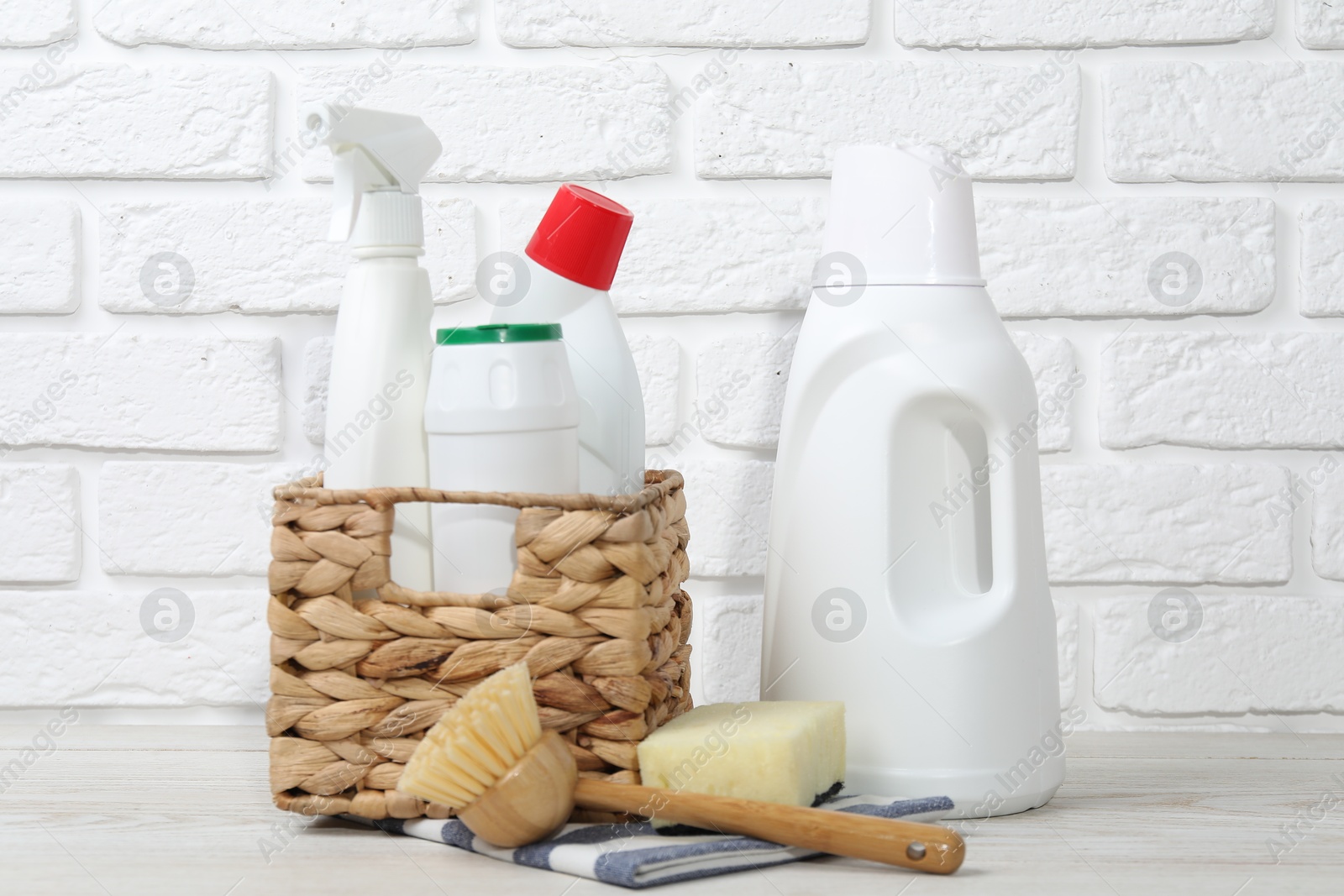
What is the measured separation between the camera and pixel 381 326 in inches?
20.9

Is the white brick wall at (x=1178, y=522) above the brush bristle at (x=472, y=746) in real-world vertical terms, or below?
above

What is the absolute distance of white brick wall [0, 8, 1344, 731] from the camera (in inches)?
29.3

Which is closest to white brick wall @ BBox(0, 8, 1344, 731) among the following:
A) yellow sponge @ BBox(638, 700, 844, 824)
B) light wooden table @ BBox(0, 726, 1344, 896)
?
light wooden table @ BBox(0, 726, 1344, 896)

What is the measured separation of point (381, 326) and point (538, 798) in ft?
0.74

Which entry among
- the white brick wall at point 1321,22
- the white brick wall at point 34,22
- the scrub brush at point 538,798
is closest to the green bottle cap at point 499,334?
the scrub brush at point 538,798

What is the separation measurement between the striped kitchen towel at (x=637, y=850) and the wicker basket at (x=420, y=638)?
0.07ft

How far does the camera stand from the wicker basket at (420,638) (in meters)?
0.49

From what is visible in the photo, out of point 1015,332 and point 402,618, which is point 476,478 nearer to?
point 402,618

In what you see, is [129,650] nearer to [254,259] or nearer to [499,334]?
[254,259]

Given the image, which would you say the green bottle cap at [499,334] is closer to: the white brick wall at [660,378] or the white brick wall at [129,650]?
the white brick wall at [660,378]

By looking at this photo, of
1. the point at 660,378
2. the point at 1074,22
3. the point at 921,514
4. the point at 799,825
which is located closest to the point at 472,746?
the point at 799,825

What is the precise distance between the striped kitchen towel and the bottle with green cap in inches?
4.4

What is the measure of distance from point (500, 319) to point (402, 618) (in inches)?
6.3

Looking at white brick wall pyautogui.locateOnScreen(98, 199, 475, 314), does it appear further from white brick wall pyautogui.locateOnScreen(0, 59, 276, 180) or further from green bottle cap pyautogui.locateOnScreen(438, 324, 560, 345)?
green bottle cap pyautogui.locateOnScreen(438, 324, 560, 345)
